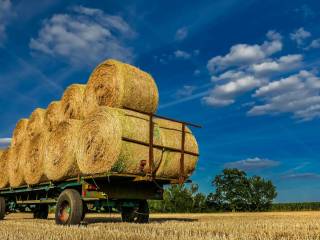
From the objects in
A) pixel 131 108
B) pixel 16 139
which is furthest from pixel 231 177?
pixel 131 108

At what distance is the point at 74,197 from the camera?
11883 mm

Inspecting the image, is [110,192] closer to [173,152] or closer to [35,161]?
[173,152]

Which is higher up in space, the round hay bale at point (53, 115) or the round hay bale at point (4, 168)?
the round hay bale at point (53, 115)

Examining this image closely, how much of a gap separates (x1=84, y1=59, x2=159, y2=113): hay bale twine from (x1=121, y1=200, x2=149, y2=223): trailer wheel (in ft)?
9.56

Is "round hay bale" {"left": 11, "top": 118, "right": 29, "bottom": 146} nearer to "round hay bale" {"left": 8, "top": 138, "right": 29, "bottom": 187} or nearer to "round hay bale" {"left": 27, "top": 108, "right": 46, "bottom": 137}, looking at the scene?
"round hay bale" {"left": 8, "top": 138, "right": 29, "bottom": 187}

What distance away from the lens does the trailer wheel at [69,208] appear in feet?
38.3

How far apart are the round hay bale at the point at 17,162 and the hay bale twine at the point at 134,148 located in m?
5.61

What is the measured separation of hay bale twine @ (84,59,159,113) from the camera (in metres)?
12.4

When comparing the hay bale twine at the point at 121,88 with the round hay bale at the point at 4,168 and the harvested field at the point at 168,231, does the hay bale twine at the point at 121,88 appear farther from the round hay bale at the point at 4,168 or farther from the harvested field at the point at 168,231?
the round hay bale at the point at 4,168

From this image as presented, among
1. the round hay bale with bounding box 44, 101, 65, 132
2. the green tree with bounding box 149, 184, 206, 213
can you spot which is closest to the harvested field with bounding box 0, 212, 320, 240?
the round hay bale with bounding box 44, 101, 65, 132

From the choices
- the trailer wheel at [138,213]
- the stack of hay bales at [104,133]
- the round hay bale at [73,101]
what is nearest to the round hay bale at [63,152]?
the stack of hay bales at [104,133]

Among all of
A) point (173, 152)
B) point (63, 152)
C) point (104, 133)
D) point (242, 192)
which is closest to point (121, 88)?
point (104, 133)

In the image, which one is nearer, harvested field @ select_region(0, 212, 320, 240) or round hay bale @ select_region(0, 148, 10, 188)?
harvested field @ select_region(0, 212, 320, 240)

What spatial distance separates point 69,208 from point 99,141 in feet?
6.91
